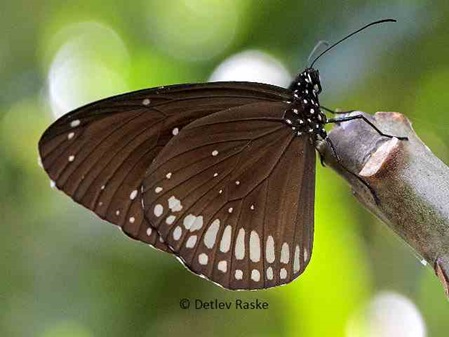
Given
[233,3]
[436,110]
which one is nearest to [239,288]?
[436,110]

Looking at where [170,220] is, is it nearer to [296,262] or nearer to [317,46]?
[296,262]

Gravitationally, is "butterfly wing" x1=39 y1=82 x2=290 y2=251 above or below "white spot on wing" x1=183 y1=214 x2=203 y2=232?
above

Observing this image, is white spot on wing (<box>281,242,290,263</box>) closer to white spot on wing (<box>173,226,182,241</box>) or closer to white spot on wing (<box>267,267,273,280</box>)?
white spot on wing (<box>267,267,273,280</box>)

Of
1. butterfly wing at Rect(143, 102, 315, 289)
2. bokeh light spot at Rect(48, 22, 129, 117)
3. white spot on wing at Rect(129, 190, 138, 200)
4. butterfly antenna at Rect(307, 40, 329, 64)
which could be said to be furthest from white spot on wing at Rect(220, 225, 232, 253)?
bokeh light spot at Rect(48, 22, 129, 117)

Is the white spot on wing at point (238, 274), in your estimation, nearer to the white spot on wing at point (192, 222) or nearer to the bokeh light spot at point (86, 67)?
the white spot on wing at point (192, 222)

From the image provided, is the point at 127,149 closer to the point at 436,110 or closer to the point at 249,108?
the point at 249,108

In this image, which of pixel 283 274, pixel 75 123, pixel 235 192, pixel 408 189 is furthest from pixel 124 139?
pixel 408 189
